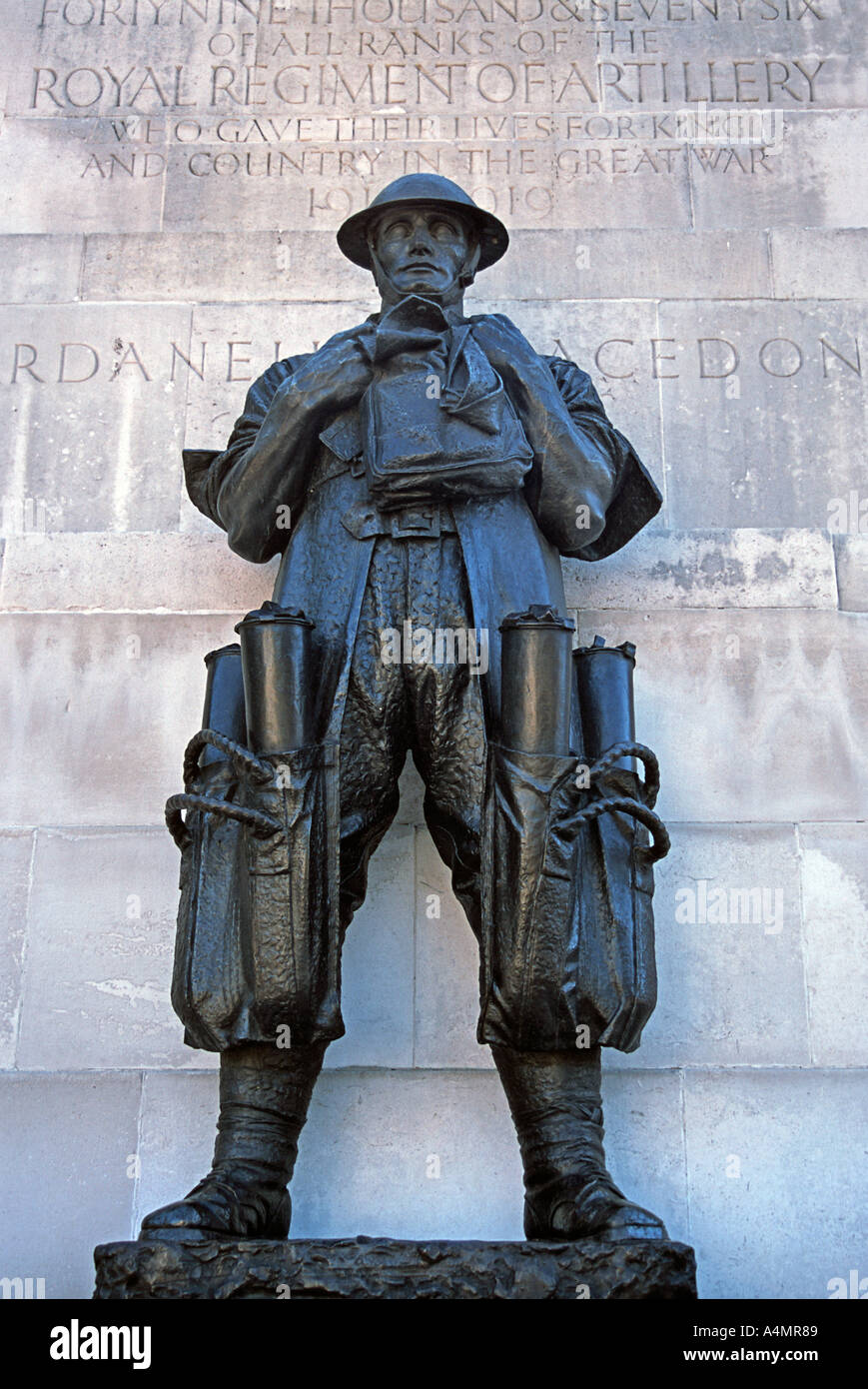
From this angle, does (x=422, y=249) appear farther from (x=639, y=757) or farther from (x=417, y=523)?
(x=639, y=757)

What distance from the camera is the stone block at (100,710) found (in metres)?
6.77

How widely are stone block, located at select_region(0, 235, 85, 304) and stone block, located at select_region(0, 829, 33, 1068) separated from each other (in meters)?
2.68

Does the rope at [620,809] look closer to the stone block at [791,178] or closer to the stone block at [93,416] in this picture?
the stone block at [93,416]

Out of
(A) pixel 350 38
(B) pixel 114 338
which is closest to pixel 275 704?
(B) pixel 114 338

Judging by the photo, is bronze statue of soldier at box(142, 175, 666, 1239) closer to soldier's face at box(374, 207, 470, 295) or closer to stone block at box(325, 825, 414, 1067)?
soldier's face at box(374, 207, 470, 295)

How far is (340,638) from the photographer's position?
5.60m

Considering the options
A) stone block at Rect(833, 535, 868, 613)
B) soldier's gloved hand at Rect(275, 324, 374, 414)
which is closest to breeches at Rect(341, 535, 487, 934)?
soldier's gloved hand at Rect(275, 324, 374, 414)

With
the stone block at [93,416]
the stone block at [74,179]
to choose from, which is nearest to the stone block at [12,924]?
the stone block at [93,416]

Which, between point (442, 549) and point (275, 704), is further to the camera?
point (442, 549)

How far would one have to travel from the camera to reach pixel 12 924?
6578 mm

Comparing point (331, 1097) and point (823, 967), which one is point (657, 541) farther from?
point (331, 1097)

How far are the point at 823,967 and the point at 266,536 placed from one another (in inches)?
109

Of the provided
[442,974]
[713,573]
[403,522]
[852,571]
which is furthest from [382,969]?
[852,571]

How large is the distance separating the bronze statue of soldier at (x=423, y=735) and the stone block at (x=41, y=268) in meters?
1.95
